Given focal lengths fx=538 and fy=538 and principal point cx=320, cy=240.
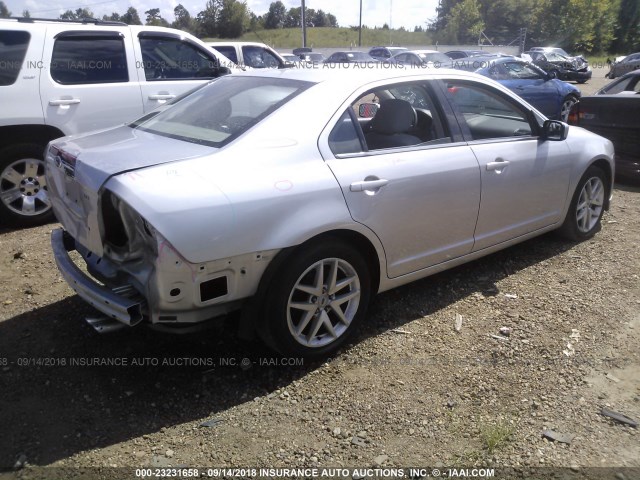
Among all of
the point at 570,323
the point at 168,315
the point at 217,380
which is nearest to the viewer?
the point at 168,315

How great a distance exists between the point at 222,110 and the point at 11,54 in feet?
10.9

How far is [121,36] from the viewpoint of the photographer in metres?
5.98

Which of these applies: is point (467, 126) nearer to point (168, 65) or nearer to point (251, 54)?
point (168, 65)

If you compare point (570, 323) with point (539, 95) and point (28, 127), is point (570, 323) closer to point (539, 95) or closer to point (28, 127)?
point (28, 127)

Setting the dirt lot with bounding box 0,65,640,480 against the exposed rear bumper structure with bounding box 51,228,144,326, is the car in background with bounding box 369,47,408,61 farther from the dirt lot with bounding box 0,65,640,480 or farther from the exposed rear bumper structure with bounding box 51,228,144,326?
the exposed rear bumper structure with bounding box 51,228,144,326

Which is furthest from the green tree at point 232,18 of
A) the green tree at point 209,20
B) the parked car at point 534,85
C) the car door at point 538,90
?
the car door at point 538,90

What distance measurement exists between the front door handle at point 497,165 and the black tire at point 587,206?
48.6 inches

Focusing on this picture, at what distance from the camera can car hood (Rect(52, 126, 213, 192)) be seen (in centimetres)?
268

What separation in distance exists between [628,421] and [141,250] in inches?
101

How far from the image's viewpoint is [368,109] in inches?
158

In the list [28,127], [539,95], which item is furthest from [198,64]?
[539,95]

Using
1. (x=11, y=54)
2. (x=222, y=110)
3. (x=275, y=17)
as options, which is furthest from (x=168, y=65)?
(x=275, y=17)

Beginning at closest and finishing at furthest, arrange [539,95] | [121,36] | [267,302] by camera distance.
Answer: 1. [267,302]
2. [121,36]
3. [539,95]

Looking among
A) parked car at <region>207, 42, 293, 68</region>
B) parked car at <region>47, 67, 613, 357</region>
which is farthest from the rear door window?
parked car at <region>207, 42, 293, 68</region>
